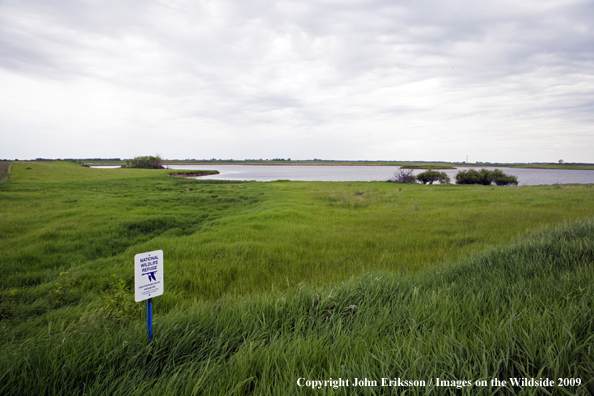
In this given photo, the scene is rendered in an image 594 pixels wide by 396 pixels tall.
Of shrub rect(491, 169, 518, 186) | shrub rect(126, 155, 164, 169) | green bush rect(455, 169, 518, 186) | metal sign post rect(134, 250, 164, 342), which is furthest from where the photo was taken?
shrub rect(126, 155, 164, 169)

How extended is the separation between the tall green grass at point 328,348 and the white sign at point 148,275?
43 cm

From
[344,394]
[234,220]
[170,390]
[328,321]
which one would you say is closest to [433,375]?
[344,394]

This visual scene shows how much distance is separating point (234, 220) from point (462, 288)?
34.3 feet

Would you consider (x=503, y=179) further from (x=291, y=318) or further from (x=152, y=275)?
(x=152, y=275)

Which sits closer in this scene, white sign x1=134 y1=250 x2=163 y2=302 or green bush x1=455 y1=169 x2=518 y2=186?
white sign x1=134 y1=250 x2=163 y2=302

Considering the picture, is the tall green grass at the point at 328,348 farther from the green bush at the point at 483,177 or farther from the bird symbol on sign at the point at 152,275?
the green bush at the point at 483,177

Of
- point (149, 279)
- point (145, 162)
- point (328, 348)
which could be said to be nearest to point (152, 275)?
point (149, 279)

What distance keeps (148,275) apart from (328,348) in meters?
1.81

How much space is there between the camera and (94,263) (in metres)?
6.50

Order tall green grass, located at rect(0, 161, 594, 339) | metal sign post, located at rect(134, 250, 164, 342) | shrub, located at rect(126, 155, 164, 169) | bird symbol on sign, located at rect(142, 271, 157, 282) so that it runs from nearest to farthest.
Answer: metal sign post, located at rect(134, 250, 164, 342) < bird symbol on sign, located at rect(142, 271, 157, 282) < tall green grass, located at rect(0, 161, 594, 339) < shrub, located at rect(126, 155, 164, 169)

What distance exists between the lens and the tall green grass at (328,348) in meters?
1.81

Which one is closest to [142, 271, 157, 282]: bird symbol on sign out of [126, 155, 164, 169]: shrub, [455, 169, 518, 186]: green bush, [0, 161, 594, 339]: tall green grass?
[0, 161, 594, 339]: tall green grass

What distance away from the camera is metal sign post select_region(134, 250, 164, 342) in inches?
92.1

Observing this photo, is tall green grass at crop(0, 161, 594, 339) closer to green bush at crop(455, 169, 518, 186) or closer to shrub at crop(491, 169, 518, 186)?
green bush at crop(455, 169, 518, 186)
